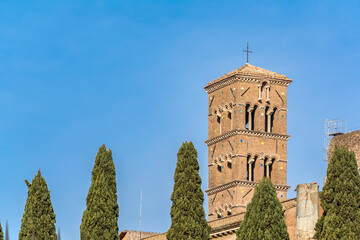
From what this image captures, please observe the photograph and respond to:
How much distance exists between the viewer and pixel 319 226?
1778 inches

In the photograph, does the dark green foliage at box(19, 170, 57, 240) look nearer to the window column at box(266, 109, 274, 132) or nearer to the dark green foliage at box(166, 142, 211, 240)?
the dark green foliage at box(166, 142, 211, 240)

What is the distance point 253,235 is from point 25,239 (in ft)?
33.3

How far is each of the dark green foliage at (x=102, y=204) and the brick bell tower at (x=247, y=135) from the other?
42.8m

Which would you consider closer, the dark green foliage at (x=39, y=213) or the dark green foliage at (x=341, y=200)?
the dark green foliage at (x=341, y=200)

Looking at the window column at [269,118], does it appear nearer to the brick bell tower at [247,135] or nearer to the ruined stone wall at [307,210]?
the brick bell tower at [247,135]

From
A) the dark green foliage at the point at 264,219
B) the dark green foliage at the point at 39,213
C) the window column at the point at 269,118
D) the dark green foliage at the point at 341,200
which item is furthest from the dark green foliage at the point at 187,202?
the window column at the point at 269,118

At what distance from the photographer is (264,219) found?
1789 inches

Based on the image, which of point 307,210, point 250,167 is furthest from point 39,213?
point 250,167

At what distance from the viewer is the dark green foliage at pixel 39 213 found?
5059cm

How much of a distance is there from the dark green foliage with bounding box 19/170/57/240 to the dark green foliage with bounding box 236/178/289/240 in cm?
906

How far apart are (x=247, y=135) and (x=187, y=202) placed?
4708 cm

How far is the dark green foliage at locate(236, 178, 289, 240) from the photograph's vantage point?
Result: 45.2 meters

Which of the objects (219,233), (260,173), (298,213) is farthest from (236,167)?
(298,213)

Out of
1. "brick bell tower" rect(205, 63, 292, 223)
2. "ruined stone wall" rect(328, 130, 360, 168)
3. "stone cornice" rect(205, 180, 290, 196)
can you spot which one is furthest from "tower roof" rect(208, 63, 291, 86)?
"ruined stone wall" rect(328, 130, 360, 168)
